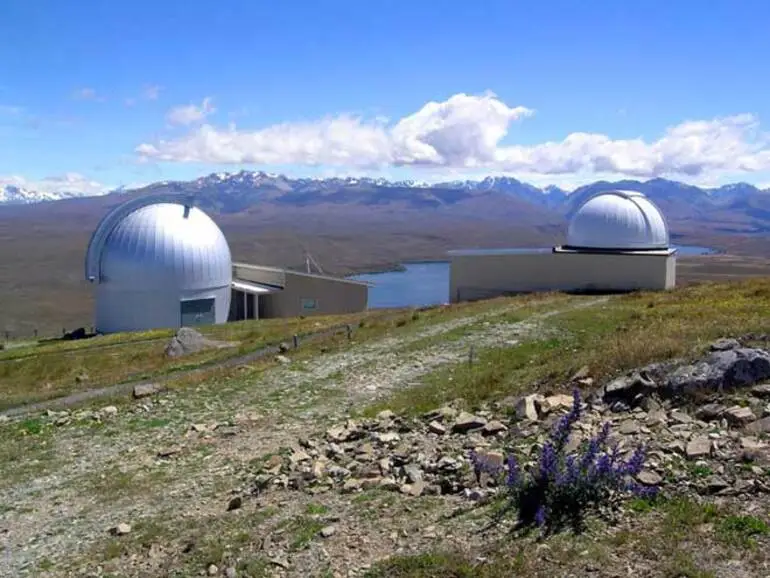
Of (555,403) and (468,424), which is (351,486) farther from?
(555,403)

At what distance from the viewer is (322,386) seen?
16266mm

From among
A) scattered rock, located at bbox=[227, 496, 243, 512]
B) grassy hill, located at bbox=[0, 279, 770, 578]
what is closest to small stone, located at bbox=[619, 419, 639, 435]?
grassy hill, located at bbox=[0, 279, 770, 578]

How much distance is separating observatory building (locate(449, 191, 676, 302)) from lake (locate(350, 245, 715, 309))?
31222 millimetres

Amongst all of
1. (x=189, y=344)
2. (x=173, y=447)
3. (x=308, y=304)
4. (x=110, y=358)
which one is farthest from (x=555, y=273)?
(x=173, y=447)

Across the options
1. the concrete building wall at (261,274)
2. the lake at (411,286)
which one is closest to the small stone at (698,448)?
the concrete building wall at (261,274)

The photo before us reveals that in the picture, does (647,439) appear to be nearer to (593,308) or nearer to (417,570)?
(417,570)

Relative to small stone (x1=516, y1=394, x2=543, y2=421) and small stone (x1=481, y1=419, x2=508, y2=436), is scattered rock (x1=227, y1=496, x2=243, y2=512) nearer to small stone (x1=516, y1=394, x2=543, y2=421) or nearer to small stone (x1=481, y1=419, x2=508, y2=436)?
small stone (x1=481, y1=419, x2=508, y2=436)

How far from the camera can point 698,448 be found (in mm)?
8016

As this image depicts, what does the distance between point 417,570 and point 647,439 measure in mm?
3777

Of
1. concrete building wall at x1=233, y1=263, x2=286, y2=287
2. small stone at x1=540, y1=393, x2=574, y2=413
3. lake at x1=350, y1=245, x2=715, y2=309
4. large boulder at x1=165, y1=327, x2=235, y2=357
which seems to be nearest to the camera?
small stone at x1=540, y1=393, x2=574, y2=413

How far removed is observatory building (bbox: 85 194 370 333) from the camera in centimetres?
4009

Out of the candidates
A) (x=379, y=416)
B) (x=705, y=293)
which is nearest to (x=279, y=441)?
(x=379, y=416)

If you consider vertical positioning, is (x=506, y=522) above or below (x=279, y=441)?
above

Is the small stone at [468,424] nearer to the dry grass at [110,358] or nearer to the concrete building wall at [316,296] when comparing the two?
the dry grass at [110,358]
